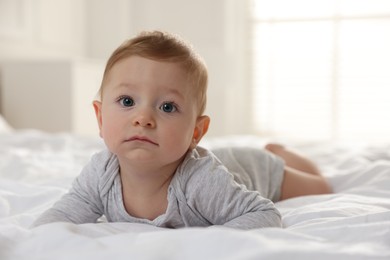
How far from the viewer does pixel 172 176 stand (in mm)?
1049

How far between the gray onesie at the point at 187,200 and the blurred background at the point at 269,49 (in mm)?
3170

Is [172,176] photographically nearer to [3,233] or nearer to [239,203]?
[239,203]

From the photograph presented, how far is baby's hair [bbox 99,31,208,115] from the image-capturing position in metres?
0.96

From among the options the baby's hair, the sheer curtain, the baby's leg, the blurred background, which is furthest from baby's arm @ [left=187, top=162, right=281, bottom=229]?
the sheer curtain

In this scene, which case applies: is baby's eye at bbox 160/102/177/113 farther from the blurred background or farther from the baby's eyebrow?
the blurred background

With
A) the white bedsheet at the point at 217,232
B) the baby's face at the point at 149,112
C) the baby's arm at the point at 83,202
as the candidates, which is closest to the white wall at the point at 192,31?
the white bedsheet at the point at 217,232

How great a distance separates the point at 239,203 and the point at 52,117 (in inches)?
116

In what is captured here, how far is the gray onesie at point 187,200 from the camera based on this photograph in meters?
0.98

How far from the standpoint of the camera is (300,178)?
56.4 inches

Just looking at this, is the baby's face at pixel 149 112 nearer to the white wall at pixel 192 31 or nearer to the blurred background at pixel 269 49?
the blurred background at pixel 269 49

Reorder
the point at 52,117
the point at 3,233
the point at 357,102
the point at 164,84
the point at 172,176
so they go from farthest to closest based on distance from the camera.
Result: the point at 357,102, the point at 52,117, the point at 172,176, the point at 164,84, the point at 3,233

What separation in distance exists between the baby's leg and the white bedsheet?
0.06 metres

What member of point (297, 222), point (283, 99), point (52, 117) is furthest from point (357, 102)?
point (297, 222)

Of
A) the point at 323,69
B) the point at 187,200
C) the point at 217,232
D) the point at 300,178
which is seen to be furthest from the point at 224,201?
the point at 323,69
